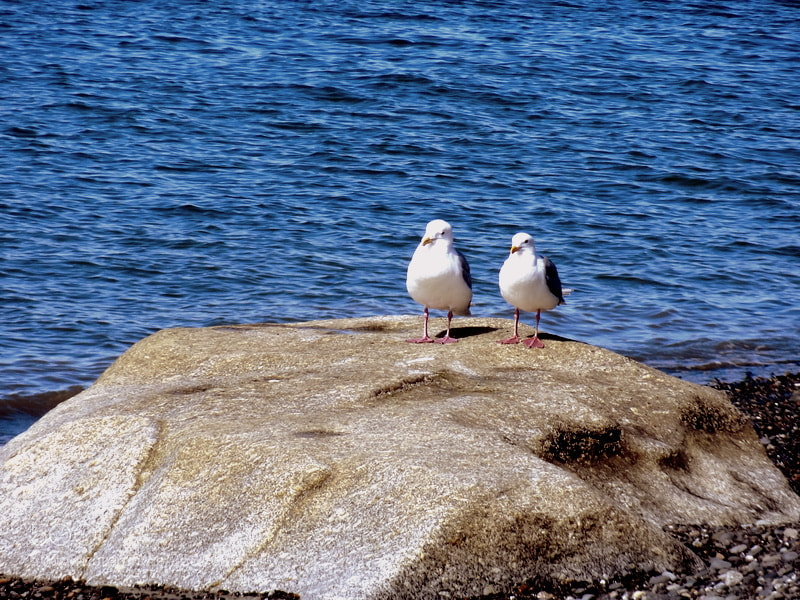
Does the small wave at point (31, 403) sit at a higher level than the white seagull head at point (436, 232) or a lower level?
lower

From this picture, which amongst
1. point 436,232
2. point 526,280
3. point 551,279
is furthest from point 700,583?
point 436,232

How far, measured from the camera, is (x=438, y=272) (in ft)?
27.3

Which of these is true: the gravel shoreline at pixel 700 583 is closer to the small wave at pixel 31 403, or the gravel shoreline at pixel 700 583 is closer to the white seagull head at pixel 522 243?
the white seagull head at pixel 522 243

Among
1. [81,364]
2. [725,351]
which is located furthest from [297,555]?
[725,351]

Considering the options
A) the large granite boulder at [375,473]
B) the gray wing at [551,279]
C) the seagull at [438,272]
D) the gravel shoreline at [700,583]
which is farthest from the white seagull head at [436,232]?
the gravel shoreline at [700,583]

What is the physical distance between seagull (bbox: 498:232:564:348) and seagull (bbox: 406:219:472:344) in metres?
0.36

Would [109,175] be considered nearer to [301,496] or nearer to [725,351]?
[725,351]

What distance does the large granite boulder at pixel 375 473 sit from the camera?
215 inches

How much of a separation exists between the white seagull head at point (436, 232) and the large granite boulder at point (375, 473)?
919 millimetres

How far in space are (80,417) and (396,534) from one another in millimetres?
2586

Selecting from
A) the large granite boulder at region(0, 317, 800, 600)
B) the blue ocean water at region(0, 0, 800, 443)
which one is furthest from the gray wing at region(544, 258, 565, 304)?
the blue ocean water at region(0, 0, 800, 443)

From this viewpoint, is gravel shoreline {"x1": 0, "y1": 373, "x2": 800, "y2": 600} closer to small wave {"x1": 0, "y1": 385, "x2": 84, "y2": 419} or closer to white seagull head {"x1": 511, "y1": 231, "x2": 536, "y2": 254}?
white seagull head {"x1": 511, "y1": 231, "x2": 536, "y2": 254}

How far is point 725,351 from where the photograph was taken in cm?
1201

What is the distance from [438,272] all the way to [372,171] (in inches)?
397
